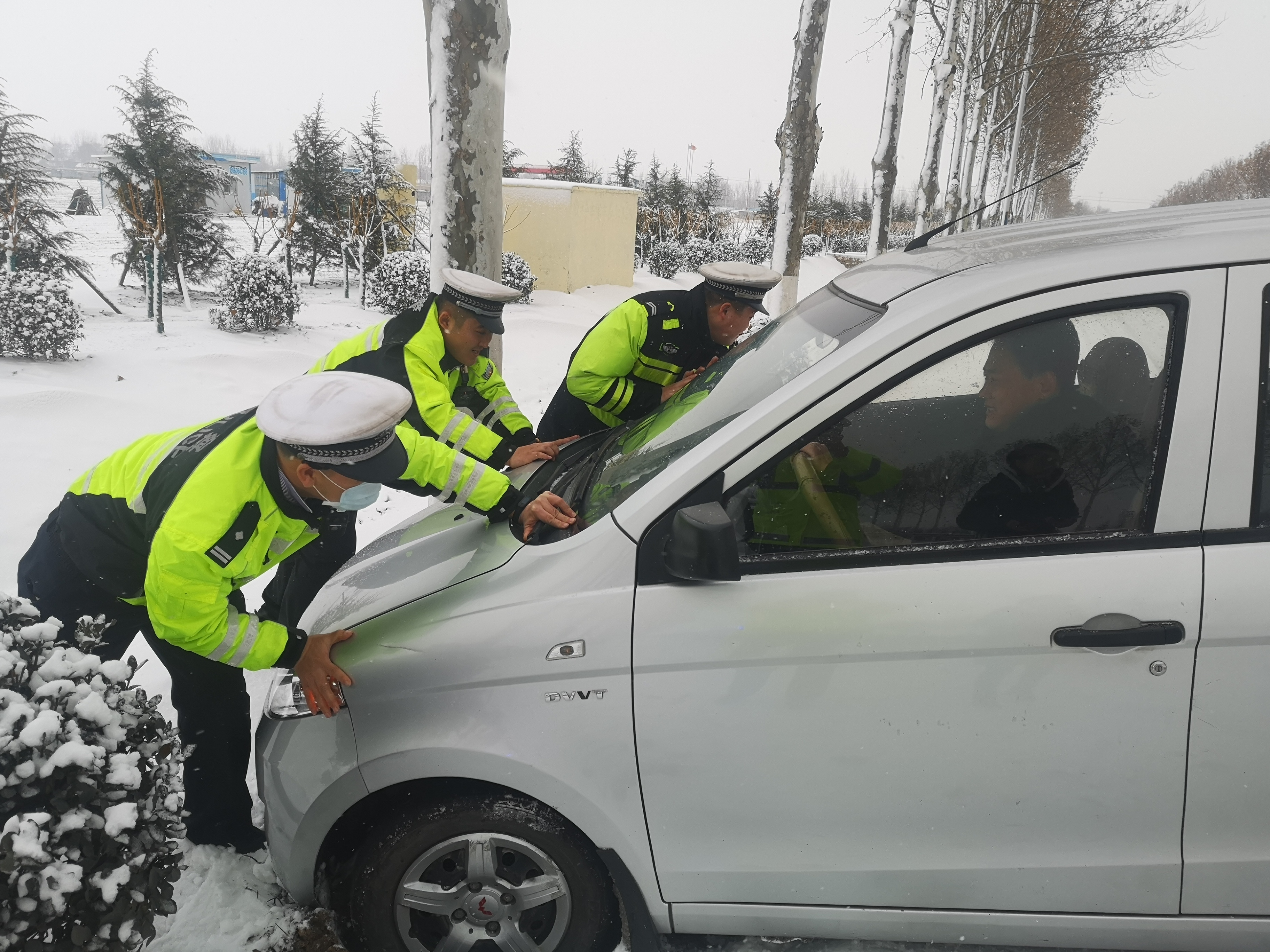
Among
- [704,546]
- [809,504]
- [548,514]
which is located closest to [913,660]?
[809,504]

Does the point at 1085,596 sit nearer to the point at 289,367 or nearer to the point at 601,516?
the point at 601,516

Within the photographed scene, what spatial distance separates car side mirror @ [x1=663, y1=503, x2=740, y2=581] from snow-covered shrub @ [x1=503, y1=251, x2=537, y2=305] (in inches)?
553

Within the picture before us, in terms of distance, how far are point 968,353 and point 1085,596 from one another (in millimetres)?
550

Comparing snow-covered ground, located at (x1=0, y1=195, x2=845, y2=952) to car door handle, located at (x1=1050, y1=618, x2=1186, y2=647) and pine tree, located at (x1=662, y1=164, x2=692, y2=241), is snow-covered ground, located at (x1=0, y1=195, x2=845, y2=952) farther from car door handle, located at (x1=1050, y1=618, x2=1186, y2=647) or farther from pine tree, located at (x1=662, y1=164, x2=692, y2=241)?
pine tree, located at (x1=662, y1=164, x2=692, y2=241)

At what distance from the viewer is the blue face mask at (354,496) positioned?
7.39 ft

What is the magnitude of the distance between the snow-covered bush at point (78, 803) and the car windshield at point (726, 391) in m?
1.11

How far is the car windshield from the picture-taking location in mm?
2082

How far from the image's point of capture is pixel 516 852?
80.2 inches

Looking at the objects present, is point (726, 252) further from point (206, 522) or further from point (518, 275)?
point (206, 522)

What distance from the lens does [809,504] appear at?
1.86 m

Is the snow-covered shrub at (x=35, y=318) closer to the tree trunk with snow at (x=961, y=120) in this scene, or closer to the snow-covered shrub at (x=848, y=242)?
the tree trunk with snow at (x=961, y=120)

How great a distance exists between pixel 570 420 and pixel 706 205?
28.5 m

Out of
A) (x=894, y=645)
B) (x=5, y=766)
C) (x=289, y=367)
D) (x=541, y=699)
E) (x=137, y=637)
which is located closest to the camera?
(x=5, y=766)

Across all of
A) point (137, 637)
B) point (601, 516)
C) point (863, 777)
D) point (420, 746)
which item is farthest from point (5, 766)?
point (137, 637)
